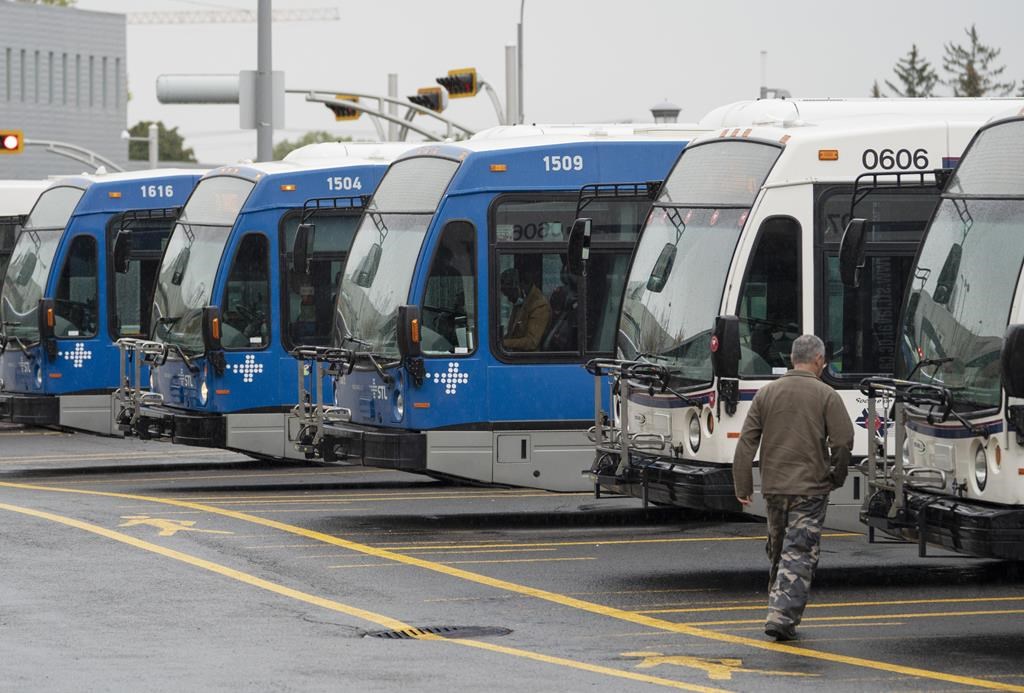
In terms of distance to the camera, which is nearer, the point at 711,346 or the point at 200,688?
the point at 200,688

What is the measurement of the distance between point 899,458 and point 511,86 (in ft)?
96.3

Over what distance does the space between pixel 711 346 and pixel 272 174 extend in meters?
8.57

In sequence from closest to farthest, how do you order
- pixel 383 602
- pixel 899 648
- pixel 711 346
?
pixel 899 648, pixel 383 602, pixel 711 346

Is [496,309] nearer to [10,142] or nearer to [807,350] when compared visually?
[807,350]

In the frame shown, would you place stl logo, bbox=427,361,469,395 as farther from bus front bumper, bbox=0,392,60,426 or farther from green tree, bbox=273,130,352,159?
green tree, bbox=273,130,352,159

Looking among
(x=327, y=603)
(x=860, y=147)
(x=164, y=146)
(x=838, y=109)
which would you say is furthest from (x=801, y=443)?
(x=164, y=146)

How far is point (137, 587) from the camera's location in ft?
44.4

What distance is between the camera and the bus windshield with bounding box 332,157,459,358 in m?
17.7

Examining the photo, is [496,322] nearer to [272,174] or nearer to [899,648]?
[272,174]

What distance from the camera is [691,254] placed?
48.5 ft

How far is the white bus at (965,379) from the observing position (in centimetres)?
1095

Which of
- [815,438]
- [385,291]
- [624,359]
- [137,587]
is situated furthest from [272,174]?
[815,438]

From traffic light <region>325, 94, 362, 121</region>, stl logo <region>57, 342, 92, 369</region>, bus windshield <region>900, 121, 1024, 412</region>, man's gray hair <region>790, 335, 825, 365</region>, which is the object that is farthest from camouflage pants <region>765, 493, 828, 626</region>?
traffic light <region>325, 94, 362, 121</region>

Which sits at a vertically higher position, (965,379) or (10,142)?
(10,142)
